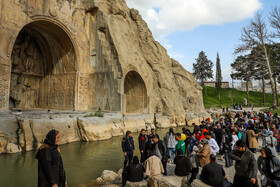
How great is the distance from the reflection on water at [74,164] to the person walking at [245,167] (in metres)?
4.72

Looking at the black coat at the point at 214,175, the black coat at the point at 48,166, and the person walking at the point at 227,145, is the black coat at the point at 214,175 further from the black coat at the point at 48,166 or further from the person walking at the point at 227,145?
the black coat at the point at 48,166

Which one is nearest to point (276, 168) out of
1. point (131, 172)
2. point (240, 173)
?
point (240, 173)

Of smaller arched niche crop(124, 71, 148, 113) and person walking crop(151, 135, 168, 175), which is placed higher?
smaller arched niche crop(124, 71, 148, 113)

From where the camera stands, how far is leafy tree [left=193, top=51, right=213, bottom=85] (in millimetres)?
60562

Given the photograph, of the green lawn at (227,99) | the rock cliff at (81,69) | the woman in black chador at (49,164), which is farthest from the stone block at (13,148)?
the green lawn at (227,99)

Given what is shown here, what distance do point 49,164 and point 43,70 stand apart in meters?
Answer: 19.7

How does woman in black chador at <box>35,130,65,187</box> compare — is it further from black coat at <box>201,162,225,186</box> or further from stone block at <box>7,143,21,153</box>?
stone block at <box>7,143,21,153</box>

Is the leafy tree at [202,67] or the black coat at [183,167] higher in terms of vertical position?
the leafy tree at [202,67]

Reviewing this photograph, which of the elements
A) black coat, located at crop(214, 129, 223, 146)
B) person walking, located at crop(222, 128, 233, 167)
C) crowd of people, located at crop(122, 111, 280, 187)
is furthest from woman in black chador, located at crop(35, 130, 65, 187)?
black coat, located at crop(214, 129, 223, 146)

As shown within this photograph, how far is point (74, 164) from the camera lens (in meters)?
8.30

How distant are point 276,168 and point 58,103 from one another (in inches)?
739

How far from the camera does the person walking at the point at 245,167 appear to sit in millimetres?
4016

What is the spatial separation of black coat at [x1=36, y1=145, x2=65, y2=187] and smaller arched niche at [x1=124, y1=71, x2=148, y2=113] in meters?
19.1

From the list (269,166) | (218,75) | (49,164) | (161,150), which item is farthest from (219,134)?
(218,75)
